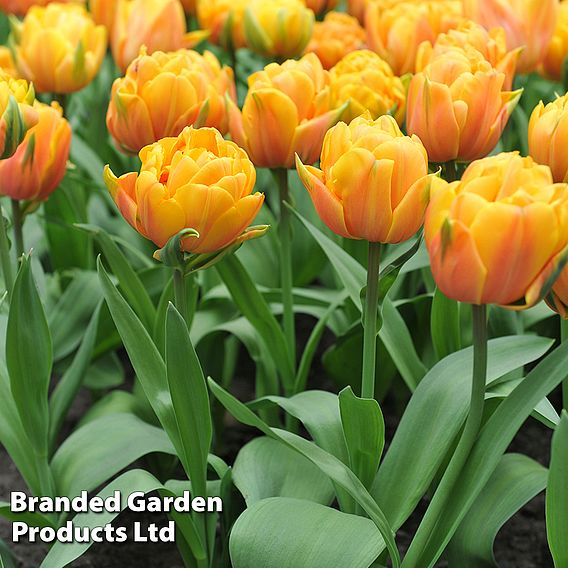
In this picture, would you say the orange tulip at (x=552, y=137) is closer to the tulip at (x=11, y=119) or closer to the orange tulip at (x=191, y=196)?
the orange tulip at (x=191, y=196)

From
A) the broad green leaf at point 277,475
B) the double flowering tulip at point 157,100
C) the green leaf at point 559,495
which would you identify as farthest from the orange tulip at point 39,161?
the green leaf at point 559,495

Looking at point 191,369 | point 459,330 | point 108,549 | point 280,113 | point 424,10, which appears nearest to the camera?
point 191,369

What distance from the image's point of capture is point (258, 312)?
4.63 feet

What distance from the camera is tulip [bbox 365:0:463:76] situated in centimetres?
175

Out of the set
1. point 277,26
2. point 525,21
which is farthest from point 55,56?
point 525,21

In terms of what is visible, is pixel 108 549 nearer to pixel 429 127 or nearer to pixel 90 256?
pixel 90 256

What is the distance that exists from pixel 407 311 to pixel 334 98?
39 cm

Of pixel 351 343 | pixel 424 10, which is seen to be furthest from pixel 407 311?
pixel 424 10

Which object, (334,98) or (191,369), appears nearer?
(191,369)

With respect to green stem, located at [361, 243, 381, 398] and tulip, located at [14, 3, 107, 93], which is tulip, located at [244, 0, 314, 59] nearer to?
tulip, located at [14, 3, 107, 93]

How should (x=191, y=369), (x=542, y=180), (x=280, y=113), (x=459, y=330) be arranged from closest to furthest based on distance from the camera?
(x=542, y=180) → (x=191, y=369) → (x=280, y=113) → (x=459, y=330)

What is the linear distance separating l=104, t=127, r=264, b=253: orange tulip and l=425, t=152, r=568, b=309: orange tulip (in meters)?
0.23

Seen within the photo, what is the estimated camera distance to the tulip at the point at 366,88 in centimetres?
136

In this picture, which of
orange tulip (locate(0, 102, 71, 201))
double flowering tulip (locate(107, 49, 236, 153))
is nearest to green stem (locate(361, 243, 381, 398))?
double flowering tulip (locate(107, 49, 236, 153))
